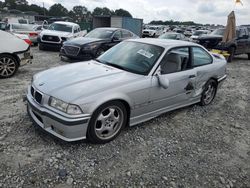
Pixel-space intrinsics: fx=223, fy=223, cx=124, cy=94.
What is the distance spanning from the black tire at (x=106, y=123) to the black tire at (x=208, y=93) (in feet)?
7.69

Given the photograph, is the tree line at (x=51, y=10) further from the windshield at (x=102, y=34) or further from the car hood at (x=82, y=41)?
the car hood at (x=82, y=41)

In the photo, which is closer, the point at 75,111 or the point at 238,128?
the point at 75,111

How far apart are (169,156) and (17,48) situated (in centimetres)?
541

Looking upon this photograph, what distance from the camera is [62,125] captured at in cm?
288

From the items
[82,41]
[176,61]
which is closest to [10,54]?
[82,41]

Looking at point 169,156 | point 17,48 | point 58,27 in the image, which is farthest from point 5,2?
point 169,156

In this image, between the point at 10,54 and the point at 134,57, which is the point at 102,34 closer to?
the point at 10,54

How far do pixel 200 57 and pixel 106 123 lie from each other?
2.71m

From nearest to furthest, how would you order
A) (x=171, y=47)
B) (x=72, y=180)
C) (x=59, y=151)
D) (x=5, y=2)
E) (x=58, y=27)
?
(x=72, y=180), (x=59, y=151), (x=171, y=47), (x=58, y=27), (x=5, y=2)

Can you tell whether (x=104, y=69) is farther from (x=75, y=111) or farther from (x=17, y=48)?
(x=17, y=48)

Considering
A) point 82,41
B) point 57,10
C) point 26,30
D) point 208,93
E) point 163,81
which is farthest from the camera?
point 57,10


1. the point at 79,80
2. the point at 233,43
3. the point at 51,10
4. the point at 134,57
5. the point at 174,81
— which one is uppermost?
the point at 51,10

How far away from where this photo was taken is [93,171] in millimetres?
2766

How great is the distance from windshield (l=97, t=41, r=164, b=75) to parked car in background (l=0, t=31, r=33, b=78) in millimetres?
3407
